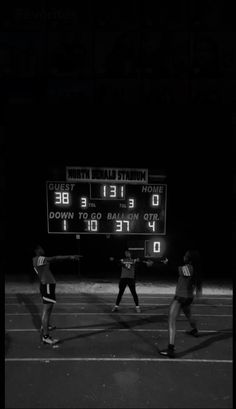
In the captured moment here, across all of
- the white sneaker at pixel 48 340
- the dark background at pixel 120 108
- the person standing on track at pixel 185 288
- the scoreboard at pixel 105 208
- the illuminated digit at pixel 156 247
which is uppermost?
the dark background at pixel 120 108

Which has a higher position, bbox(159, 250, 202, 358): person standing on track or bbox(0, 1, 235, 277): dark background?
bbox(0, 1, 235, 277): dark background

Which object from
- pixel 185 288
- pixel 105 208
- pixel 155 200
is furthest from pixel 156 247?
pixel 185 288

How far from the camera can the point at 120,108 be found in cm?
1672

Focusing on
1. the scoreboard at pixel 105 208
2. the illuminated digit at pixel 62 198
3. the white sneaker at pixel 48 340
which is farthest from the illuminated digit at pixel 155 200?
the white sneaker at pixel 48 340

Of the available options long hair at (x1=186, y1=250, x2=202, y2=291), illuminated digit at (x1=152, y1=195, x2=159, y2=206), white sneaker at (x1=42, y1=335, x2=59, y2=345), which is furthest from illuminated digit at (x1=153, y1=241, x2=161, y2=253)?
white sneaker at (x1=42, y1=335, x2=59, y2=345)

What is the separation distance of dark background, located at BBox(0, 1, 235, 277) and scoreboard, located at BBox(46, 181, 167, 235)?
4.28 feet

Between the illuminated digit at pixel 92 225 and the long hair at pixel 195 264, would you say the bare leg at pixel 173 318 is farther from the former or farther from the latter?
the illuminated digit at pixel 92 225

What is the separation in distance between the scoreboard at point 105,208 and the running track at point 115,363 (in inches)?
205

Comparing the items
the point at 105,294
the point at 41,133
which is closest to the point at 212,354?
the point at 105,294

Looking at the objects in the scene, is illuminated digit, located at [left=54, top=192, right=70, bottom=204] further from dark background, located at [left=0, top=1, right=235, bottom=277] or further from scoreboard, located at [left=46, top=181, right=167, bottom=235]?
dark background, located at [left=0, top=1, right=235, bottom=277]

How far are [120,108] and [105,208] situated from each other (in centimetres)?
436

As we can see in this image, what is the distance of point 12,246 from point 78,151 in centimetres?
594

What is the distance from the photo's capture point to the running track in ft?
19.4

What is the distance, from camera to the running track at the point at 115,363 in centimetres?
590
